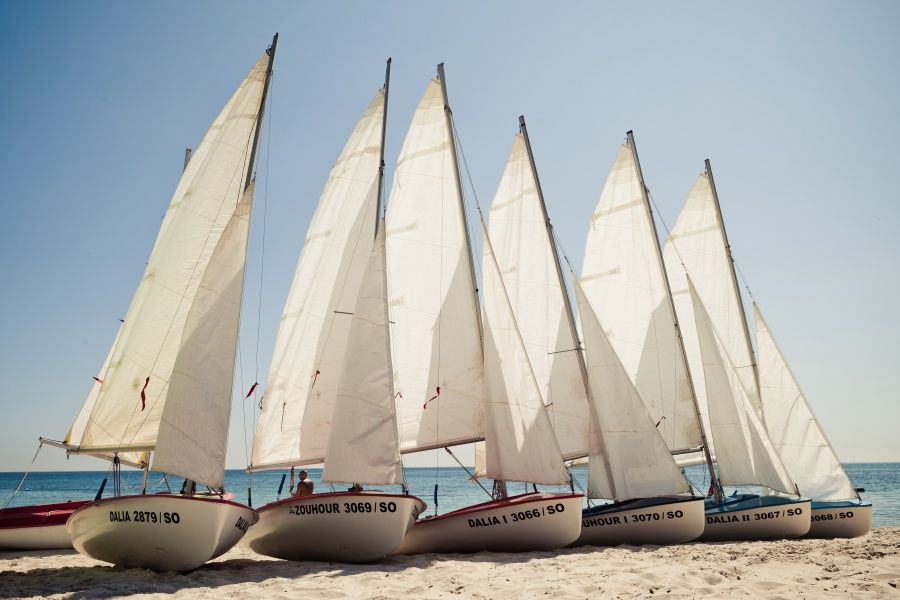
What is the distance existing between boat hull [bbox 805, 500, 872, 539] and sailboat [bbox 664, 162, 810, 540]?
34.1 inches

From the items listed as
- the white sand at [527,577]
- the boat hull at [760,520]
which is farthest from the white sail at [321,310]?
the boat hull at [760,520]

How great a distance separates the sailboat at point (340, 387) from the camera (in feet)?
43.5

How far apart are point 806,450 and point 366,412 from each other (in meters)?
15.2

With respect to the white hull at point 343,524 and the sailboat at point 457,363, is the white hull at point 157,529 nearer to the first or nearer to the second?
the white hull at point 343,524

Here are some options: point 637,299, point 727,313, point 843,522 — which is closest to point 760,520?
point 843,522

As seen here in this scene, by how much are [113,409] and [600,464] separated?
1248 cm

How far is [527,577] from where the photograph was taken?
11.5 m

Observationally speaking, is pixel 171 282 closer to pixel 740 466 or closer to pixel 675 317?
pixel 675 317

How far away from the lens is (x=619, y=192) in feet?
81.1

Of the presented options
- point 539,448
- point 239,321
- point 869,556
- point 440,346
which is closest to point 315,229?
point 440,346

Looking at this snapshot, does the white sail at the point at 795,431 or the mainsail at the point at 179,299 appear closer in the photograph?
the mainsail at the point at 179,299

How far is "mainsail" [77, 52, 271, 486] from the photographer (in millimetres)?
13242

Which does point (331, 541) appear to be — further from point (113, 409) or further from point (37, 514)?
point (37, 514)

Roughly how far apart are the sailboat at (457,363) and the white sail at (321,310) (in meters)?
1.13
